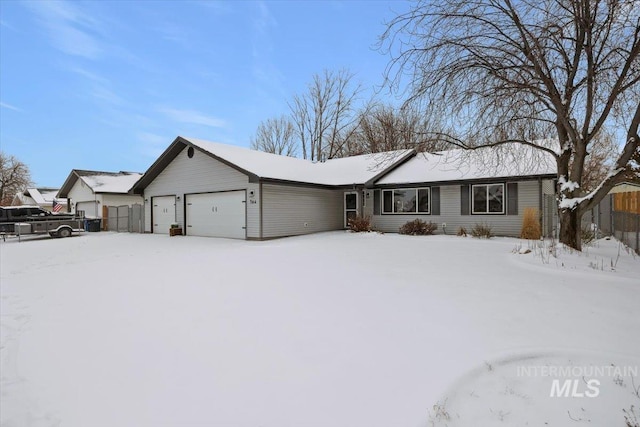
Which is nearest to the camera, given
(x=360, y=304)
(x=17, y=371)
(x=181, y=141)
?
(x=17, y=371)

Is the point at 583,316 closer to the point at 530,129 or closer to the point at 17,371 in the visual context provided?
the point at 17,371

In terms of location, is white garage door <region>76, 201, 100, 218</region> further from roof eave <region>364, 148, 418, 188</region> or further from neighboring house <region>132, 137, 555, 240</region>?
roof eave <region>364, 148, 418, 188</region>

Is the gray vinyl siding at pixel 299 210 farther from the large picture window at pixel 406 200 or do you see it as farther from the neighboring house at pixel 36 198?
the neighboring house at pixel 36 198

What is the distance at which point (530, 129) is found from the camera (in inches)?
385

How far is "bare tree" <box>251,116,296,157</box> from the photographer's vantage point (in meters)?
36.5

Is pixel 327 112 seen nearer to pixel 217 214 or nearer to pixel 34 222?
pixel 217 214

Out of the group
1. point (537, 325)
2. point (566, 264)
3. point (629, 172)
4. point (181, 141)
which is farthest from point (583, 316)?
point (181, 141)

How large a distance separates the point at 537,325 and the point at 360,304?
2.24 metres

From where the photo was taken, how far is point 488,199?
1462 centimetres

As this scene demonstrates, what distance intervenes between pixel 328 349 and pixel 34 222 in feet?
63.4

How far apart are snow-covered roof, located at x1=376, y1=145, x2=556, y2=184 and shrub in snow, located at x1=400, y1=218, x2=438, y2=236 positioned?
6.39 ft

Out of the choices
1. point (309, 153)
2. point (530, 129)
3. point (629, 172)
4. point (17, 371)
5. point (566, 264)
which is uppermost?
point (309, 153)

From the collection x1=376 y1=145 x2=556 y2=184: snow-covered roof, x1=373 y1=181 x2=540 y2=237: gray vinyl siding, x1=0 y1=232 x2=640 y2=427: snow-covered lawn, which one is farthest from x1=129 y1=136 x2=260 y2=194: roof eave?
x1=0 y1=232 x2=640 y2=427: snow-covered lawn

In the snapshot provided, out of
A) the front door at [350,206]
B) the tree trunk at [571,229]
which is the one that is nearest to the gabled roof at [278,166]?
the front door at [350,206]
